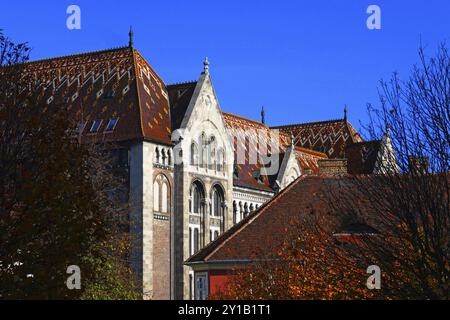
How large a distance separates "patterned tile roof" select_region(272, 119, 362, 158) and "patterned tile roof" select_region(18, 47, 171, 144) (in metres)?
31.9

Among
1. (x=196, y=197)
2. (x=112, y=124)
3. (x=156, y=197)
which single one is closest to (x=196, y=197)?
(x=196, y=197)

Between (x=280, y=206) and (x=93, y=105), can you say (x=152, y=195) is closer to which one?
(x=93, y=105)

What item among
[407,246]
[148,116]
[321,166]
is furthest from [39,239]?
[148,116]

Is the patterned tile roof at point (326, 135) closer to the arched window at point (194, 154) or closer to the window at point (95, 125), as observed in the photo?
the arched window at point (194, 154)

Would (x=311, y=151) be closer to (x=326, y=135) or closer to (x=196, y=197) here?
(x=326, y=135)

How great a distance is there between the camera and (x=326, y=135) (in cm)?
10400

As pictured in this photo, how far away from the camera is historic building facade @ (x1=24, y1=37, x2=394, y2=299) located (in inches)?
2628

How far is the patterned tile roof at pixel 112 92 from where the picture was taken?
67.8 m

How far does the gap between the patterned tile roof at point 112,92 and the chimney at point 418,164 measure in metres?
38.2

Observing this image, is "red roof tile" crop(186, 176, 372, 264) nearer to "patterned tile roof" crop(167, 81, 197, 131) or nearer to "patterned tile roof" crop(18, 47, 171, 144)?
"patterned tile roof" crop(18, 47, 171, 144)

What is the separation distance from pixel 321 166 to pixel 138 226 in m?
12.4

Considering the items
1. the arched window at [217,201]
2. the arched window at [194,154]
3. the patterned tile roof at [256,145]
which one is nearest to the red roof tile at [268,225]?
the arched window at [194,154]

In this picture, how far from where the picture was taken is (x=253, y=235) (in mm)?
49625

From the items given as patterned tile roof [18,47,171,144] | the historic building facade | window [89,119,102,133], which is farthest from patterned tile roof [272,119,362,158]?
window [89,119,102,133]
